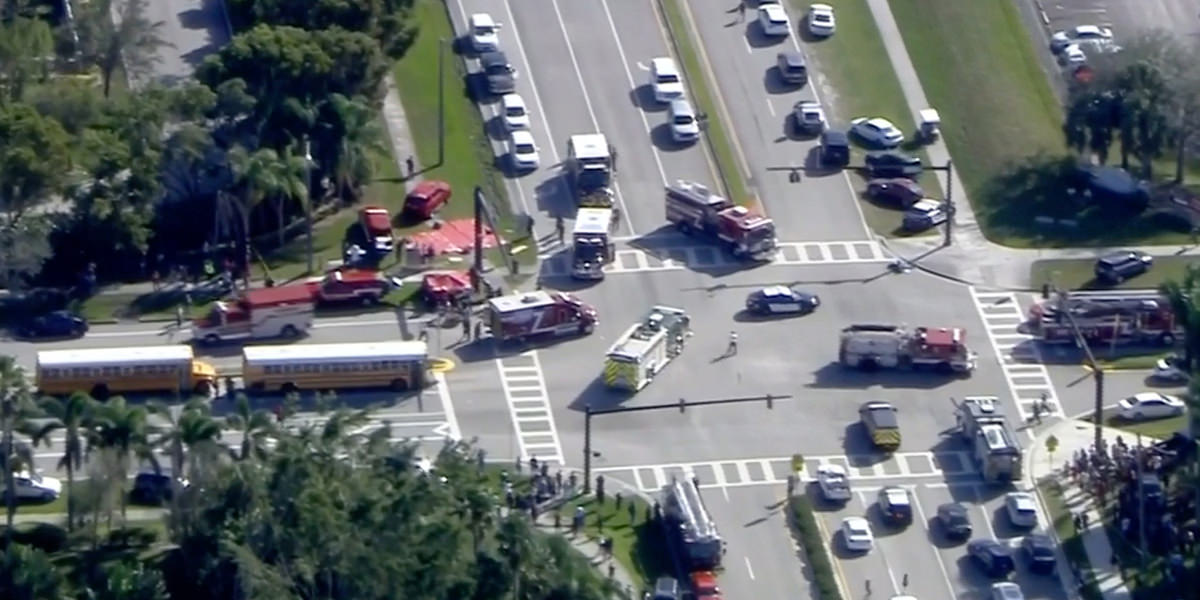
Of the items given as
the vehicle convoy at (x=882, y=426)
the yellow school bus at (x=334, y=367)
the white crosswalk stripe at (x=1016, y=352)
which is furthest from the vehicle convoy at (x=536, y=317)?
the white crosswalk stripe at (x=1016, y=352)

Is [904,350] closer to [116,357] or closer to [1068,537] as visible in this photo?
[1068,537]

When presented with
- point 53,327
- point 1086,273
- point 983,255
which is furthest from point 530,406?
point 1086,273

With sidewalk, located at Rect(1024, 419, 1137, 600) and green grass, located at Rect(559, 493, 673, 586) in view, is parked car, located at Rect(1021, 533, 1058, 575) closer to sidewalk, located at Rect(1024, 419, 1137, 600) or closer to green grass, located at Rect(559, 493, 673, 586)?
sidewalk, located at Rect(1024, 419, 1137, 600)

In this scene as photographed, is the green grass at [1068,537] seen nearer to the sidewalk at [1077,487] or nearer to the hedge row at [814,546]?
the sidewalk at [1077,487]

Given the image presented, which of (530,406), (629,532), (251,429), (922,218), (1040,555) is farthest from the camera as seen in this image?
(922,218)

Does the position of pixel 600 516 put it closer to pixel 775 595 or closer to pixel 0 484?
pixel 775 595

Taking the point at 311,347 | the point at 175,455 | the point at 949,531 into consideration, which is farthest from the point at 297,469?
the point at 949,531

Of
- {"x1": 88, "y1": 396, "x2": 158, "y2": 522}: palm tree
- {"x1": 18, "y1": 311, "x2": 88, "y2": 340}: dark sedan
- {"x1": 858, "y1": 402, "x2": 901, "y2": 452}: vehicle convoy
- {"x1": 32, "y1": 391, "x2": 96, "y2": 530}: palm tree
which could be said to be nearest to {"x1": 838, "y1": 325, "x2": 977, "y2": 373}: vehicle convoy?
{"x1": 858, "y1": 402, "x2": 901, "y2": 452}: vehicle convoy
